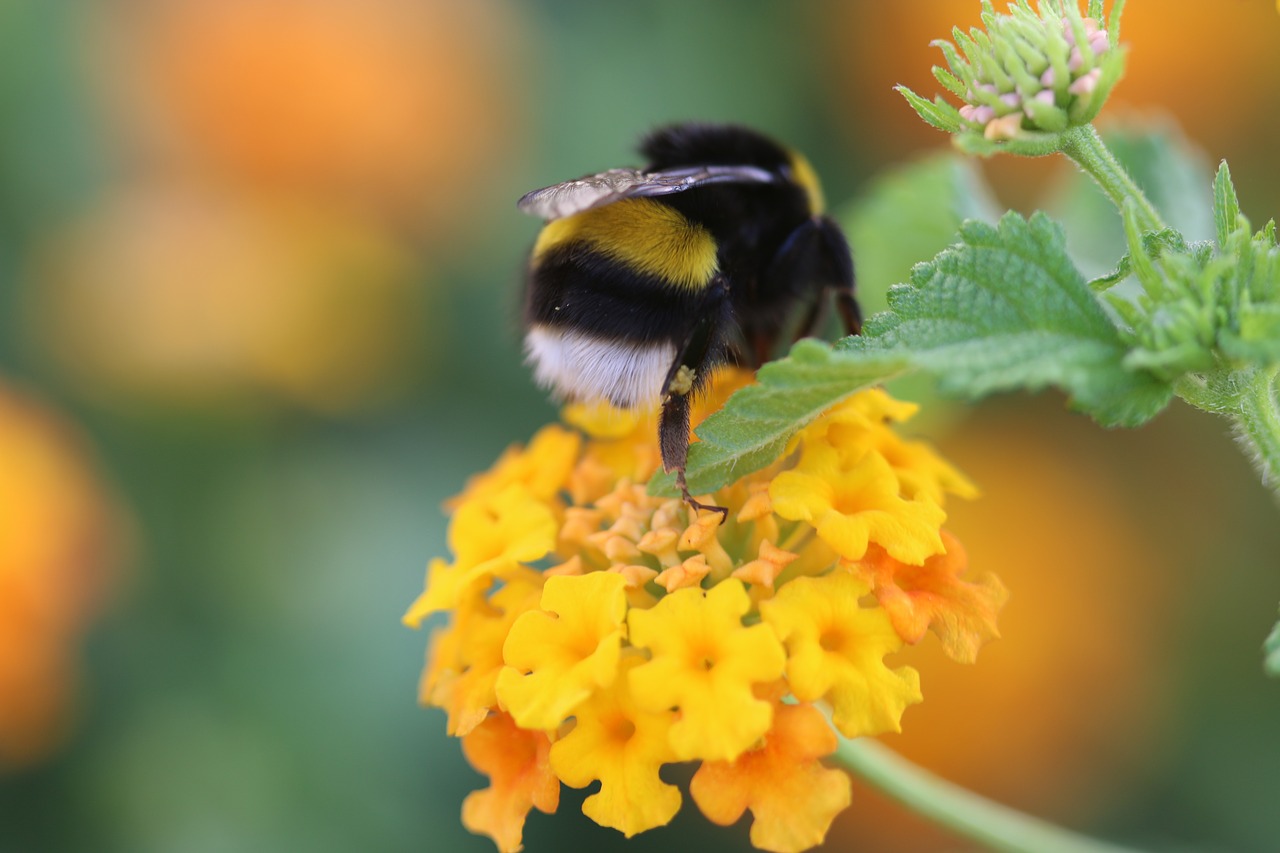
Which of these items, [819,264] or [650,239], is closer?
[650,239]

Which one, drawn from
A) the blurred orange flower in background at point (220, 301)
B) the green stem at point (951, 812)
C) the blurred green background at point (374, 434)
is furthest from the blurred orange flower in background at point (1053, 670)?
the blurred orange flower in background at point (220, 301)

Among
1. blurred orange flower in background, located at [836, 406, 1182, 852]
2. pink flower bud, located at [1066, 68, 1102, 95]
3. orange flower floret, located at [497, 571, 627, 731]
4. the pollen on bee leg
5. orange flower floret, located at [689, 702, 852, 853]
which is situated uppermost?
pink flower bud, located at [1066, 68, 1102, 95]

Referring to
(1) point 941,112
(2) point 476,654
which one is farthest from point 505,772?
(1) point 941,112

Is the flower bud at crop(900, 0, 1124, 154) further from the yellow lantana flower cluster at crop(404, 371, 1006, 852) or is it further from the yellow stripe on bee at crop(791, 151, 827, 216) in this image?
the yellow stripe on bee at crop(791, 151, 827, 216)

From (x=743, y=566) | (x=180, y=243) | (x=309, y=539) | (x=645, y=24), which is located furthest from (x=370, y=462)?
(x=743, y=566)

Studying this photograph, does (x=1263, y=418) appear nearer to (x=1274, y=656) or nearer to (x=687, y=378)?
(x=1274, y=656)

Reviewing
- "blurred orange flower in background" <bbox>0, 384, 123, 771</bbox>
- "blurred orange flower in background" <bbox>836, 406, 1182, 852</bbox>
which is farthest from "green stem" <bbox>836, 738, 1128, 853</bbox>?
"blurred orange flower in background" <bbox>0, 384, 123, 771</bbox>
